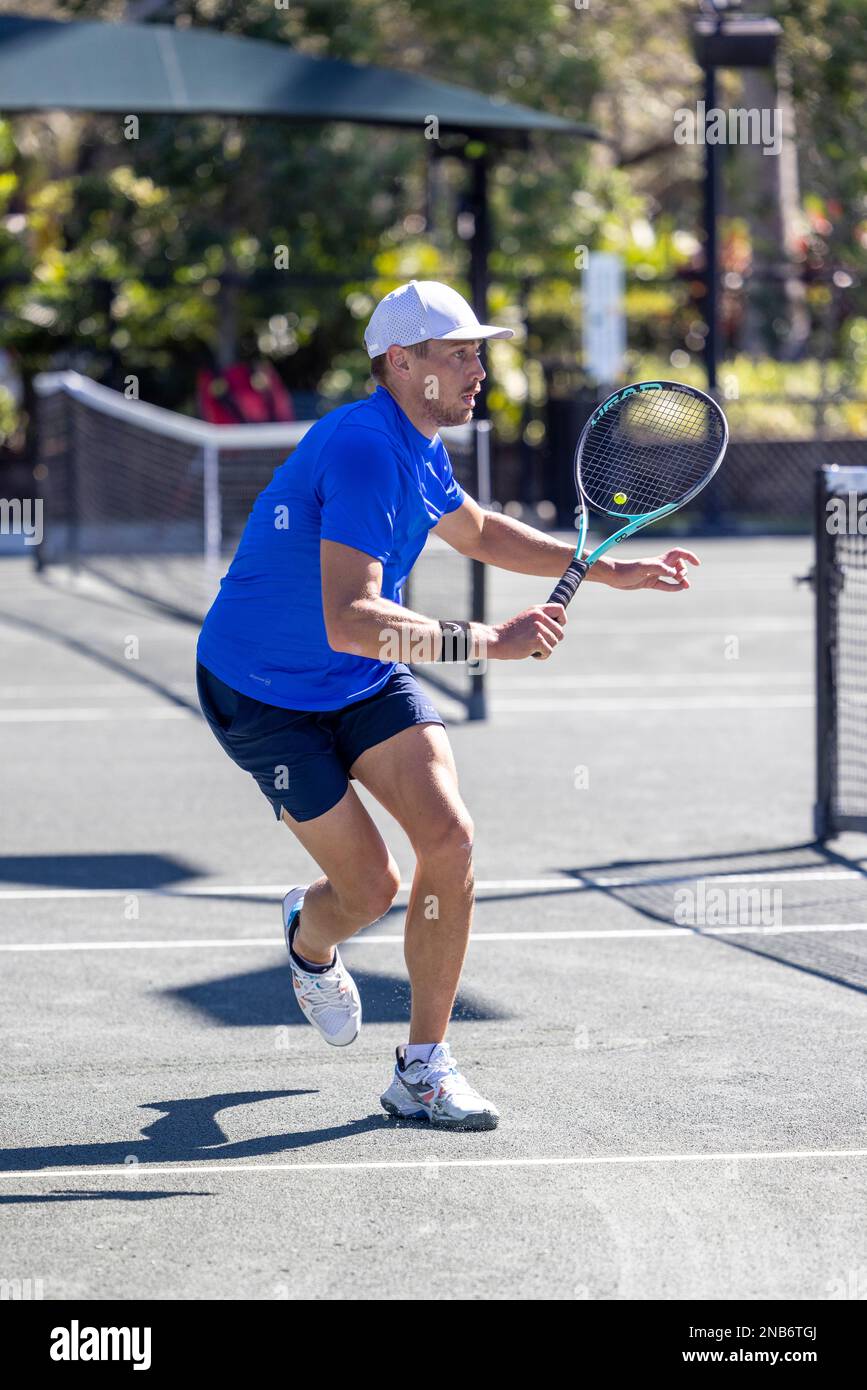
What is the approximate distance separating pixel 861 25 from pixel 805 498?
564 centimetres

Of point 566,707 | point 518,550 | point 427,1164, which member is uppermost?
point 518,550

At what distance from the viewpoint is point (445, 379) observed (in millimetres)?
4969

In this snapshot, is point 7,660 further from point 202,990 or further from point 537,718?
point 202,990

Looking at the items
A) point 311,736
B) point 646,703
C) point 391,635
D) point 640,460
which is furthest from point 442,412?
point 646,703

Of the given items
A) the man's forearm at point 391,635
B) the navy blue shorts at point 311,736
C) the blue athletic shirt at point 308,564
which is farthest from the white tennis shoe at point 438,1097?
the man's forearm at point 391,635

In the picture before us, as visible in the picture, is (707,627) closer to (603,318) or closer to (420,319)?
(603,318)

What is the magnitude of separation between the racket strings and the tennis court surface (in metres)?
1.50

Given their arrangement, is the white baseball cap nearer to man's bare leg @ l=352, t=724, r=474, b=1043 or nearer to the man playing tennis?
the man playing tennis

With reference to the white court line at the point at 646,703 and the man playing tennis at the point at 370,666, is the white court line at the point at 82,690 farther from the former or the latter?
the man playing tennis at the point at 370,666

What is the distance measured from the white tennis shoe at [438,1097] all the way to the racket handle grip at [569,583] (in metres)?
1.15

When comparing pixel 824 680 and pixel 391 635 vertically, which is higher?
pixel 391 635

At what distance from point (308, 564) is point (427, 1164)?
1446 millimetres

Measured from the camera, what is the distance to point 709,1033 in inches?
231

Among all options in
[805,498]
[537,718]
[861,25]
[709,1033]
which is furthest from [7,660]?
[861,25]
